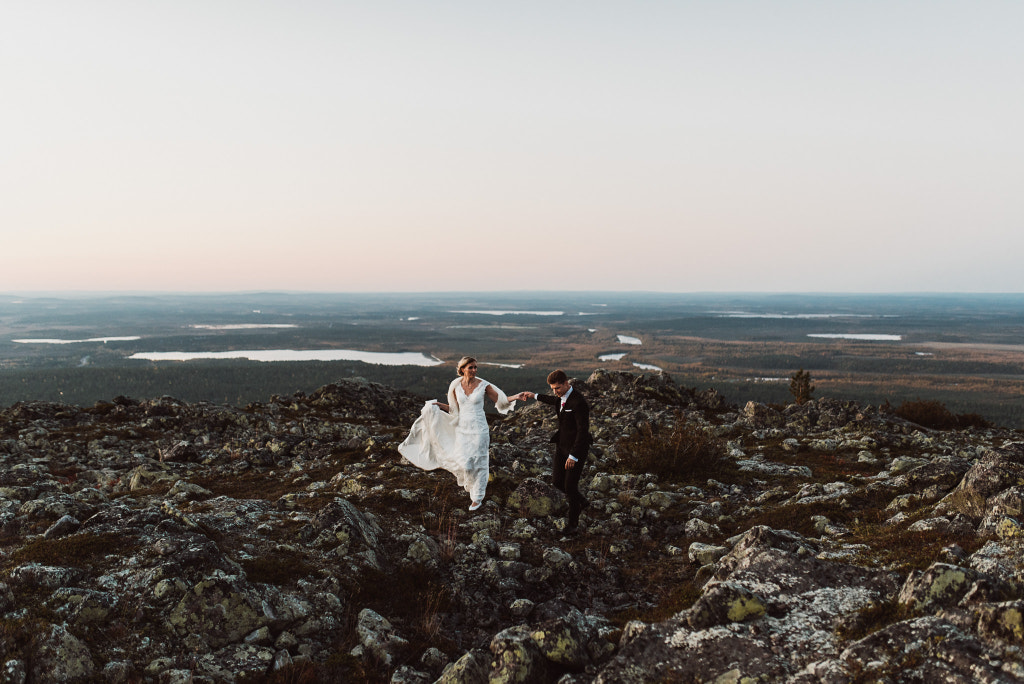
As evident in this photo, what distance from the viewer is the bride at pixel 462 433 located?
10195mm

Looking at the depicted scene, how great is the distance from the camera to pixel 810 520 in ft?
29.7

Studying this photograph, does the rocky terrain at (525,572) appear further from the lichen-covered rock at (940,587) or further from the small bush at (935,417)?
the small bush at (935,417)

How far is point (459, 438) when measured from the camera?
10.4 meters

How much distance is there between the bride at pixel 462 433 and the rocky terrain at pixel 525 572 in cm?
75

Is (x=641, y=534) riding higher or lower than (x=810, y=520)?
lower

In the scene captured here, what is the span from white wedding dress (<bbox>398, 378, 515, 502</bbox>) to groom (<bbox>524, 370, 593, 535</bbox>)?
115 centimetres

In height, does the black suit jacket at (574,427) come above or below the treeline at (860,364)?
above

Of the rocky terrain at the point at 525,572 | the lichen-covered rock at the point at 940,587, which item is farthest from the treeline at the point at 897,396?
the lichen-covered rock at the point at 940,587

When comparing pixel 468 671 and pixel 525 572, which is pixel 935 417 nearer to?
pixel 525 572

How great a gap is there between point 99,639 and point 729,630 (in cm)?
646

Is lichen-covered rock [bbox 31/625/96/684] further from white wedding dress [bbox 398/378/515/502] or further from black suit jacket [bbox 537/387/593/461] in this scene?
black suit jacket [bbox 537/387/593/461]

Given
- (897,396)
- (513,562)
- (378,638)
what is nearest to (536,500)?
(513,562)

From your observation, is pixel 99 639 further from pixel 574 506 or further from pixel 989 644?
pixel 989 644

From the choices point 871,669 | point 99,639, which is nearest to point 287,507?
point 99,639
